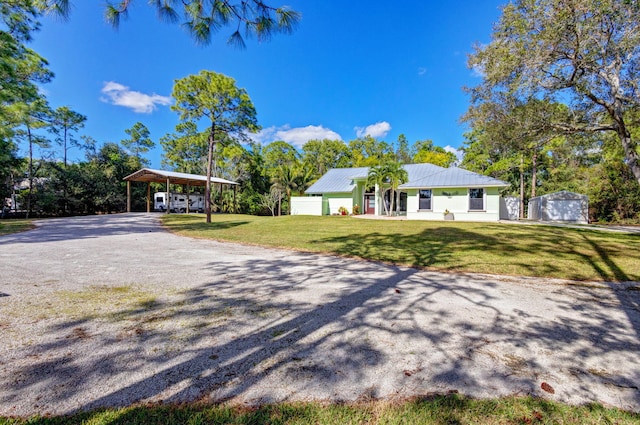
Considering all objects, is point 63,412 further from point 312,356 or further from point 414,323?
point 414,323

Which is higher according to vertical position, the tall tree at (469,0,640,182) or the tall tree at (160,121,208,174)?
the tall tree at (160,121,208,174)

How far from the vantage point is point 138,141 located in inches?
1478

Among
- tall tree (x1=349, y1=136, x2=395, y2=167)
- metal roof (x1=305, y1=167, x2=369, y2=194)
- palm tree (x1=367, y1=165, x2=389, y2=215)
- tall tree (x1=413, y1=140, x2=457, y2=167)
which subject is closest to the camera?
palm tree (x1=367, y1=165, x2=389, y2=215)

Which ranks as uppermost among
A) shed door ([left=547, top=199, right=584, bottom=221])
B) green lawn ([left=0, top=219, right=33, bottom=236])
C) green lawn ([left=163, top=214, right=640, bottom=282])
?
shed door ([left=547, top=199, right=584, bottom=221])

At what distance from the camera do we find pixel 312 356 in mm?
2291

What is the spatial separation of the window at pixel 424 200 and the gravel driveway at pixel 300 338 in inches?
583

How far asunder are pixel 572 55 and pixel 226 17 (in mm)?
10760

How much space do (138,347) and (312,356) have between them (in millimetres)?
1472

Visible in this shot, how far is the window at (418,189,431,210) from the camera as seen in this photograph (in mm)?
19016

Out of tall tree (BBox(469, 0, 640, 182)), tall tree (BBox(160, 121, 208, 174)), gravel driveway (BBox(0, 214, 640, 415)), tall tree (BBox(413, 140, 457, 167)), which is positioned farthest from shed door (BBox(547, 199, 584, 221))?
tall tree (BBox(160, 121, 208, 174))

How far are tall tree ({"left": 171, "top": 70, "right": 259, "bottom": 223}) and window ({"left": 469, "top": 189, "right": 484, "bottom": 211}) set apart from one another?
14700mm

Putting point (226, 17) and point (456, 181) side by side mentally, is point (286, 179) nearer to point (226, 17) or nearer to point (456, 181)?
point (456, 181)

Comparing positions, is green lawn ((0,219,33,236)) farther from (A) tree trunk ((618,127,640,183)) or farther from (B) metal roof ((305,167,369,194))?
(A) tree trunk ((618,127,640,183))

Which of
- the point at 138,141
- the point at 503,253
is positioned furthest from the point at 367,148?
the point at 503,253
